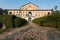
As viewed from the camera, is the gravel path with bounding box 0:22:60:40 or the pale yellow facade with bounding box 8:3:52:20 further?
the pale yellow facade with bounding box 8:3:52:20

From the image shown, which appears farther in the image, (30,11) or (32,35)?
(30,11)

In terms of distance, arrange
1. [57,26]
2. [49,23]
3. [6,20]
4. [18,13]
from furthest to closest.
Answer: [18,13] → [49,23] → [57,26] → [6,20]

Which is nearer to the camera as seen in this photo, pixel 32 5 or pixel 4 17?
pixel 4 17

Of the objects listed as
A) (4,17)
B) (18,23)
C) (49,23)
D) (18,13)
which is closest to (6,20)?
(4,17)

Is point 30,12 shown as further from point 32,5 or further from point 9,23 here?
point 9,23

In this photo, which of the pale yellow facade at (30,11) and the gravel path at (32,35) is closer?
the gravel path at (32,35)

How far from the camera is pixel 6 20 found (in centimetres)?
2595

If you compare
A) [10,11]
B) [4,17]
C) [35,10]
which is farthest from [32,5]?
[4,17]

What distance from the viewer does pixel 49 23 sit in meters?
30.5

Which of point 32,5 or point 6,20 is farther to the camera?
point 32,5

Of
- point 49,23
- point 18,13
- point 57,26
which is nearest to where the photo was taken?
point 57,26

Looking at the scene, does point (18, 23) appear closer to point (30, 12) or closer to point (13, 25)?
point (13, 25)

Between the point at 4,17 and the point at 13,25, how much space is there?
7.56 feet

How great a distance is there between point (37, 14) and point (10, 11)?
14.9 metres
